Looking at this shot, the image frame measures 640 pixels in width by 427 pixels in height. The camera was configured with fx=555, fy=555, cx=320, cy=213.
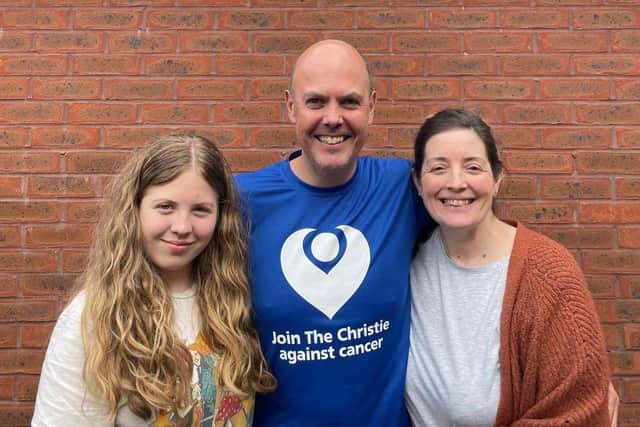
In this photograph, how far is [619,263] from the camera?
8.71 ft

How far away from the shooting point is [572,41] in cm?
270

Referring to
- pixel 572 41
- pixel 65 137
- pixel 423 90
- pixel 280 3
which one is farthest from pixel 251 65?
pixel 572 41

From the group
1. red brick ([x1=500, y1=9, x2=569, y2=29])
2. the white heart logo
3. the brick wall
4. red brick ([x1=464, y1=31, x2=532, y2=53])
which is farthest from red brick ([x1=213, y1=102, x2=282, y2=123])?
red brick ([x1=500, y1=9, x2=569, y2=29])

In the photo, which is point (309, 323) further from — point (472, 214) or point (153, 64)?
point (153, 64)

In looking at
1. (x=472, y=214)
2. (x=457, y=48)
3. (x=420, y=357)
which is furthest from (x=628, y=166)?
(x=420, y=357)

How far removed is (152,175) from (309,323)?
2.35ft

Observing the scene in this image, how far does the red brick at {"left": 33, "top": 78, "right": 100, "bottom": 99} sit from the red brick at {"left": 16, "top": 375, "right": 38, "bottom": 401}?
137cm

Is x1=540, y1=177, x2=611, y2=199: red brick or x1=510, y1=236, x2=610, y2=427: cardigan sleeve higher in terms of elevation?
x1=540, y1=177, x2=611, y2=199: red brick

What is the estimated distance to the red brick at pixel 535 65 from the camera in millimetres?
2691

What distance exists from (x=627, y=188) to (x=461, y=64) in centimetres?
99

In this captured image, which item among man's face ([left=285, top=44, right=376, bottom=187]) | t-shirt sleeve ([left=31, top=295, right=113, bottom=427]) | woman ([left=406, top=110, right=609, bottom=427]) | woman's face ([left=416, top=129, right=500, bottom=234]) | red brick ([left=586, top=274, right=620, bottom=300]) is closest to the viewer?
t-shirt sleeve ([left=31, top=295, right=113, bottom=427])

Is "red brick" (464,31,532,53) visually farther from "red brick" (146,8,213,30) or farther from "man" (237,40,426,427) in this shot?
"red brick" (146,8,213,30)

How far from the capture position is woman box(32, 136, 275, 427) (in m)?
1.61

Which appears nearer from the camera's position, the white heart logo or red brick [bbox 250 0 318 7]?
the white heart logo
